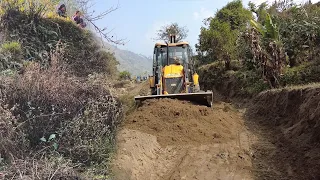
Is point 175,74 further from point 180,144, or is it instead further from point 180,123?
point 180,144

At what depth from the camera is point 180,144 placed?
7.41 metres

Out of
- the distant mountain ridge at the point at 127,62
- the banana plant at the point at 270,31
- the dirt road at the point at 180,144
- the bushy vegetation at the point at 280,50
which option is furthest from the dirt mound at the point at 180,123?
the banana plant at the point at 270,31

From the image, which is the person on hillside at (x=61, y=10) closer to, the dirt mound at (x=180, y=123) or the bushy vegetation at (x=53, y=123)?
the bushy vegetation at (x=53, y=123)

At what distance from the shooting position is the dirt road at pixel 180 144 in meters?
5.86

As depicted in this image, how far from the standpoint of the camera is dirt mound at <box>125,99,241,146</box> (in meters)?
7.68

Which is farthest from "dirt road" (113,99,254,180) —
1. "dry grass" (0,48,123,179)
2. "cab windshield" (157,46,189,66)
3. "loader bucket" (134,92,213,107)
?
"cab windshield" (157,46,189,66)

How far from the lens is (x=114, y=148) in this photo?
18.5ft

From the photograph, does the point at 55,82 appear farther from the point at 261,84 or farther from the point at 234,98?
the point at 234,98

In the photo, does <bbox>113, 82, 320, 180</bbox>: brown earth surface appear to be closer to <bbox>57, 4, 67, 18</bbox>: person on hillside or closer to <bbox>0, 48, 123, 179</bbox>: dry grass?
<bbox>0, 48, 123, 179</bbox>: dry grass

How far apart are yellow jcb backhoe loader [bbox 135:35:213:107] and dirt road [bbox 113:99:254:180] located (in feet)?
4.02

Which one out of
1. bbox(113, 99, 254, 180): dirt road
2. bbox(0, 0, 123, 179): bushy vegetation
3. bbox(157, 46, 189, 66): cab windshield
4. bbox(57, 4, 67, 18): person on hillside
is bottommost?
bbox(113, 99, 254, 180): dirt road

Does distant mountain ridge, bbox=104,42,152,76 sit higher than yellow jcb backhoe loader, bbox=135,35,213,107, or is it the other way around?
distant mountain ridge, bbox=104,42,152,76

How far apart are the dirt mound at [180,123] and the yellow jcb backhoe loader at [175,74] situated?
0.98m

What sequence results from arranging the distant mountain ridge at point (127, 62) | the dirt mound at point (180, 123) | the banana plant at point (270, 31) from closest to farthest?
the dirt mound at point (180, 123), the banana plant at point (270, 31), the distant mountain ridge at point (127, 62)
